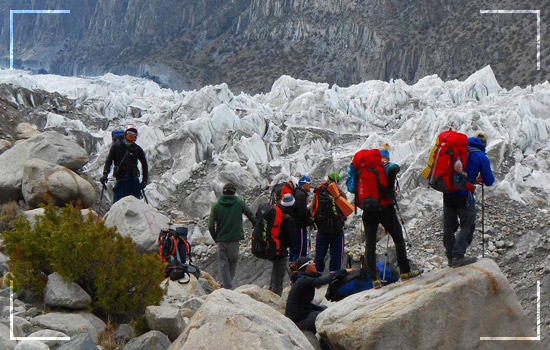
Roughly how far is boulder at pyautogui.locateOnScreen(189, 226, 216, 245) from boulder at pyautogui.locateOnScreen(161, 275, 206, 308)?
559 centimetres

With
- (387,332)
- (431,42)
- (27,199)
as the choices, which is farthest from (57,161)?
(431,42)


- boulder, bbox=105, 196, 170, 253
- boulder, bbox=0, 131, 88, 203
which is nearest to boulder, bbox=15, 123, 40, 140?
boulder, bbox=0, 131, 88, 203

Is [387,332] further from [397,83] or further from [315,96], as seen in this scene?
[397,83]

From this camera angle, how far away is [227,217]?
7.63m

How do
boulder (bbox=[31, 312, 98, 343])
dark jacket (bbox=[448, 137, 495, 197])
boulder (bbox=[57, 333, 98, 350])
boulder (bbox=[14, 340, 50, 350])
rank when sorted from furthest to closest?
dark jacket (bbox=[448, 137, 495, 197]) → boulder (bbox=[31, 312, 98, 343]) → boulder (bbox=[57, 333, 98, 350]) → boulder (bbox=[14, 340, 50, 350])

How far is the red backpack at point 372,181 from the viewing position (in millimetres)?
5867

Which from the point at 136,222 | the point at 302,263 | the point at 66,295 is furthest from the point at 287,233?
the point at 66,295

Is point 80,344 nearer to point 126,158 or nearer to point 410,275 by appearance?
point 410,275

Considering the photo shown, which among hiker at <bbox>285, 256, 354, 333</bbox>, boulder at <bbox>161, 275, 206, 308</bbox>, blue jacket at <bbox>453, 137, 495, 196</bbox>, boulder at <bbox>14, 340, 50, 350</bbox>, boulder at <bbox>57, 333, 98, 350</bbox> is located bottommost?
boulder at <bbox>161, 275, 206, 308</bbox>

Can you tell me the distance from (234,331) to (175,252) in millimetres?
3451

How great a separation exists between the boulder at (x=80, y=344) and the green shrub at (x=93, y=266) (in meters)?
0.89

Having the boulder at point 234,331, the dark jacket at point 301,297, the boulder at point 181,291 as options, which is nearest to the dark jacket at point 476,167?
the dark jacket at point 301,297

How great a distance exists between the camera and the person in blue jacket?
595 cm

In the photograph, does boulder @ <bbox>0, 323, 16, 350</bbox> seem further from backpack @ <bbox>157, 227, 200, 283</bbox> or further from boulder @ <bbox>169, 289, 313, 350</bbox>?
backpack @ <bbox>157, 227, 200, 283</bbox>
